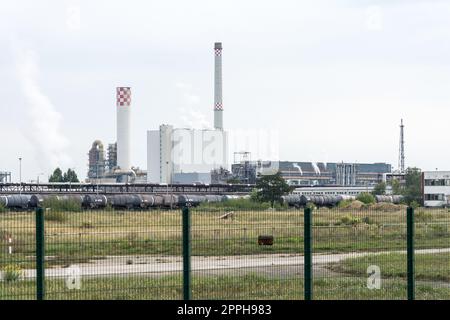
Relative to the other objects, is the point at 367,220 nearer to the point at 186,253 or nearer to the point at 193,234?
the point at 193,234

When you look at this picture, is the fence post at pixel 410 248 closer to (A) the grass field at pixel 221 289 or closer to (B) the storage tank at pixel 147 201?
(A) the grass field at pixel 221 289

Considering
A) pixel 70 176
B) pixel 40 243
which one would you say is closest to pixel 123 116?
pixel 70 176

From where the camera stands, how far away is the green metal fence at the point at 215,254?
637 inches

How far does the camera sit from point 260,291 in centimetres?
1898

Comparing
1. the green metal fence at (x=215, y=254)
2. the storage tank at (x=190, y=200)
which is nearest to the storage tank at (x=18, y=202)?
the storage tank at (x=190, y=200)

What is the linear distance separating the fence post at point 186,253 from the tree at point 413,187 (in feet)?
342

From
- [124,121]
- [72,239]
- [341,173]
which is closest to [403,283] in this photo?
[72,239]

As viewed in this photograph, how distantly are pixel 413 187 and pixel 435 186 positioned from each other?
6617 mm

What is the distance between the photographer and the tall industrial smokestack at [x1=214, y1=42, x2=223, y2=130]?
159125mm

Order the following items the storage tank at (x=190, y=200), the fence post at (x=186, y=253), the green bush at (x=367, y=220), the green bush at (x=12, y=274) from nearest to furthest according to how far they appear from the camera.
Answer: the fence post at (x=186, y=253), the green bush at (x=12, y=274), the green bush at (x=367, y=220), the storage tank at (x=190, y=200)

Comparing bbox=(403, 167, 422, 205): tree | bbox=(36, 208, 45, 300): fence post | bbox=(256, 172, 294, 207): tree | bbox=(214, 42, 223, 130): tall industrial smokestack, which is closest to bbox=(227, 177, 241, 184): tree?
bbox=(214, 42, 223, 130): tall industrial smokestack

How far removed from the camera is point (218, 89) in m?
159
